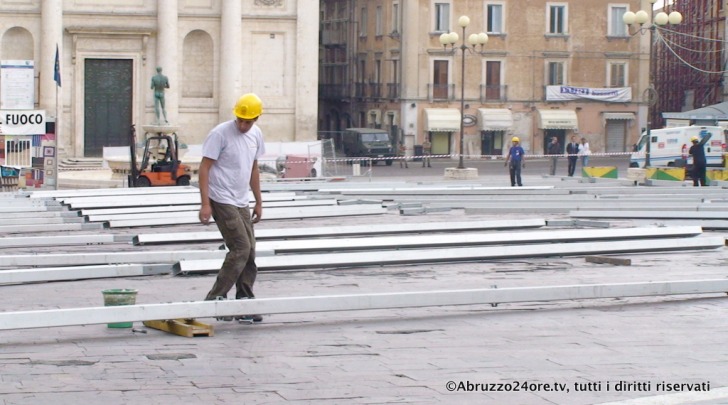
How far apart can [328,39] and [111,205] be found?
57831 mm

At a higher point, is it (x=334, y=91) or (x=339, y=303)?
(x=334, y=91)

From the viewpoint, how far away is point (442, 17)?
229ft

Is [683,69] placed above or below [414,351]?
above

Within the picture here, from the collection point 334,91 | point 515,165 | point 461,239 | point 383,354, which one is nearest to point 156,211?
point 461,239

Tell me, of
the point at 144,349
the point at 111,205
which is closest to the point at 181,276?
the point at 144,349

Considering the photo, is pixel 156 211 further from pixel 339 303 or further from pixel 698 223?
pixel 339 303

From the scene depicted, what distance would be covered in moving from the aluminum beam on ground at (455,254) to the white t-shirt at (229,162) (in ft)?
8.76

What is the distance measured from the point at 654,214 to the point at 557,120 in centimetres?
4874

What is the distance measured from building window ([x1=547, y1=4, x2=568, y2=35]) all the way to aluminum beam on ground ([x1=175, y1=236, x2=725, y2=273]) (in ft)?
179

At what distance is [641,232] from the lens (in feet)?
57.1

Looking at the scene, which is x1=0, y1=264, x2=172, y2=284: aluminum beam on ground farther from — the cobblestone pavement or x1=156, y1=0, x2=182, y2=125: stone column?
x1=156, y1=0, x2=182, y2=125: stone column

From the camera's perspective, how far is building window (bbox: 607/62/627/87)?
72062 millimetres

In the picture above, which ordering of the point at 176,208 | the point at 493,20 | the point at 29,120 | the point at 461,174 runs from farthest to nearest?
the point at 493,20
the point at 461,174
the point at 29,120
the point at 176,208

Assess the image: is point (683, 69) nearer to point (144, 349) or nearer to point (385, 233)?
point (385, 233)
